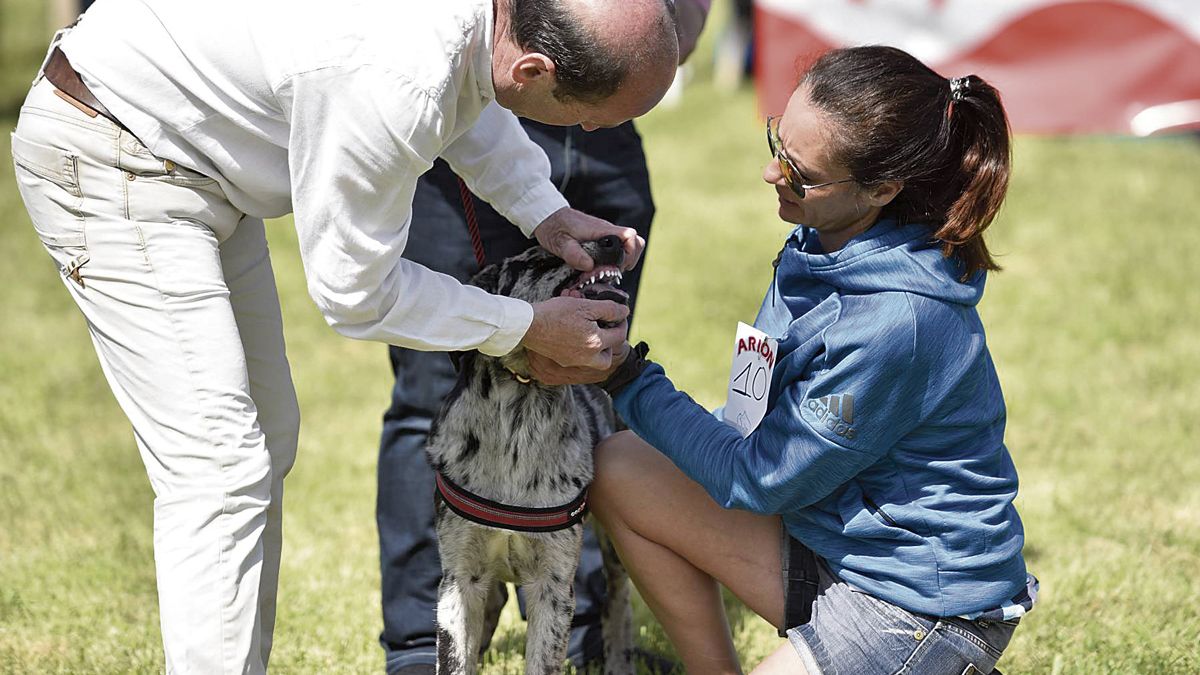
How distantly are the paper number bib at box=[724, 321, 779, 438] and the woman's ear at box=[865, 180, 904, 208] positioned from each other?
1.35 feet

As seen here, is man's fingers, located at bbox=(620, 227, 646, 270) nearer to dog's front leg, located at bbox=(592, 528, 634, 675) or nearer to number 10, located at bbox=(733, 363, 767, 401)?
number 10, located at bbox=(733, 363, 767, 401)

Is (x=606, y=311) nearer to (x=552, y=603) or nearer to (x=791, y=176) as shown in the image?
(x=791, y=176)

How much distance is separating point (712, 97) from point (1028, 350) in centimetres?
725

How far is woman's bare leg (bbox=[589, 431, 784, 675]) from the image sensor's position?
3164 mm

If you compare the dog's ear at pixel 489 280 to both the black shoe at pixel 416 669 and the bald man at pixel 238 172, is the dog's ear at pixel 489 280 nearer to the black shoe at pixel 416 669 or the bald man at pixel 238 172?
the bald man at pixel 238 172

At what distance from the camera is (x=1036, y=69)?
836cm

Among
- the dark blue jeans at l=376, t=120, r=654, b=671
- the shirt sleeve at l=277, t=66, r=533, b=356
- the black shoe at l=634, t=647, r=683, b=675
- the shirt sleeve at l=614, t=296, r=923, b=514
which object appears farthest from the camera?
the black shoe at l=634, t=647, r=683, b=675

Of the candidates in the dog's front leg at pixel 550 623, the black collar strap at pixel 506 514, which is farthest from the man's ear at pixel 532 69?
the dog's front leg at pixel 550 623

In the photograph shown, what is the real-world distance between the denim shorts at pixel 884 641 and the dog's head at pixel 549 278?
937 mm

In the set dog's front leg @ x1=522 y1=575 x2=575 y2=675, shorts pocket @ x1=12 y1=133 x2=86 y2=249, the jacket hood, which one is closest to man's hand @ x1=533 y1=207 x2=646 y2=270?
the jacket hood

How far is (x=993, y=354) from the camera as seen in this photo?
6805mm

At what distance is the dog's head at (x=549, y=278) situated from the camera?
3115 millimetres

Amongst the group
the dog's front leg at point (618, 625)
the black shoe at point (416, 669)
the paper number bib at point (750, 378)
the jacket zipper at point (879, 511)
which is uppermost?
the paper number bib at point (750, 378)

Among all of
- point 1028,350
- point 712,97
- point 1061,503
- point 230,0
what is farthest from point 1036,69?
point 230,0
